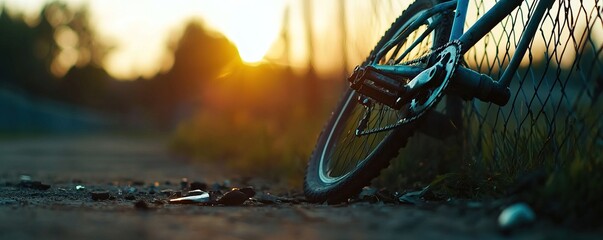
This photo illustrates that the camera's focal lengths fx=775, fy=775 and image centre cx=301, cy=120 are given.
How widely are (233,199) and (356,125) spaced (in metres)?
0.77

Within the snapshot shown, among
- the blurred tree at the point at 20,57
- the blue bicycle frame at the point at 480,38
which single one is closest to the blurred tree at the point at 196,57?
the blurred tree at the point at 20,57

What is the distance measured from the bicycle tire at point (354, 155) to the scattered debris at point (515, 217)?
0.80 m

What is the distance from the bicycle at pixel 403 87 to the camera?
2949 millimetres

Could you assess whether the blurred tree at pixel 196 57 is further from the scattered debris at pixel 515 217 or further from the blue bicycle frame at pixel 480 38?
the scattered debris at pixel 515 217

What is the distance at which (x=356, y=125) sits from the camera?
3.76 metres

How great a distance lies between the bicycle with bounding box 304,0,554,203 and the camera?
9.68ft

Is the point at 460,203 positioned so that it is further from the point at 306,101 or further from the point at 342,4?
the point at 306,101

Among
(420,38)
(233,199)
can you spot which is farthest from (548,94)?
(233,199)

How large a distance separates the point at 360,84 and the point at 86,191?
A: 1725 mm

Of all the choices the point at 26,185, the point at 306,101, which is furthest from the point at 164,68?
the point at 26,185

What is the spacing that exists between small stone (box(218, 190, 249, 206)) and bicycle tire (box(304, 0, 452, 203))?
36 centimetres

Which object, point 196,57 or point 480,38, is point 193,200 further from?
point 196,57

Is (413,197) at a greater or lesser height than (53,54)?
lesser

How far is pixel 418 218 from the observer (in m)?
2.44
